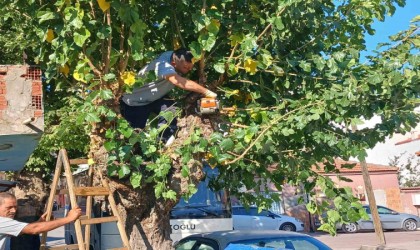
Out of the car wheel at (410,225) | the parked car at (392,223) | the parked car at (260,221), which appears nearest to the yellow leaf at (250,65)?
the parked car at (260,221)

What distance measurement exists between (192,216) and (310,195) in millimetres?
7540

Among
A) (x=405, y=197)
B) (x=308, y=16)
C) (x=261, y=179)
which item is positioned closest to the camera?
(x=308, y=16)

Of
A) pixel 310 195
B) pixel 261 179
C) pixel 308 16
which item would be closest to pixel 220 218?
pixel 261 179

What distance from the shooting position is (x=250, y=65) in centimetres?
506

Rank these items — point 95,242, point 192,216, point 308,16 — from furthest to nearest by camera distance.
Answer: point 192,216
point 95,242
point 308,16

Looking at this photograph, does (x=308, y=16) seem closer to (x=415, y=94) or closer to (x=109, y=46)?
(x=415, y=94)

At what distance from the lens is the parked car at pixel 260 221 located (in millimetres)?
21625

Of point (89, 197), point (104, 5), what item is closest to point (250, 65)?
point (104, 5)

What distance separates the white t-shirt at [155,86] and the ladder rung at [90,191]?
105 cm

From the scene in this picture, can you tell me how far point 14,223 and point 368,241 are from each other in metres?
19.3

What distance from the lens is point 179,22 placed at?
573 centimetres

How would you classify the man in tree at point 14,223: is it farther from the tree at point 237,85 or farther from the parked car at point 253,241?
the parked car at point 253,241

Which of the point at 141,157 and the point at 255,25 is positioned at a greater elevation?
the point at 255,25

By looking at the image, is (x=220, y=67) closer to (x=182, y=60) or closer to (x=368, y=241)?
(x=182, y=60)
